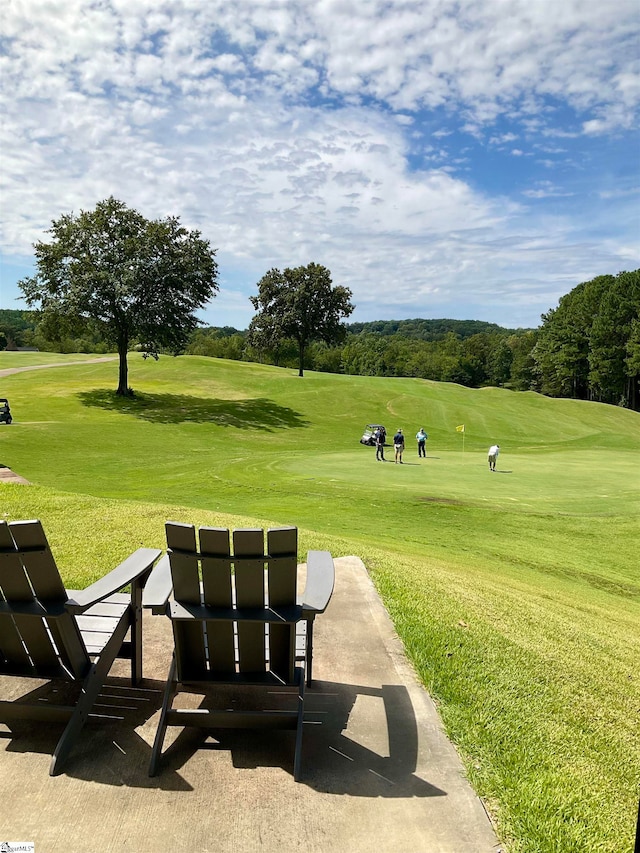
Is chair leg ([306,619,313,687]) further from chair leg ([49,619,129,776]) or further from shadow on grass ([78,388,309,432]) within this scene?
shadow on grass ([78,388,309,432])

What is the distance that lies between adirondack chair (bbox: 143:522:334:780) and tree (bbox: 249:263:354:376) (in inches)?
2032

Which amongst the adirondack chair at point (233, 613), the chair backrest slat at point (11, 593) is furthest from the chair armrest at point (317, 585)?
the chair backrest slat at point (11, 593)

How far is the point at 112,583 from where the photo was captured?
145 inches

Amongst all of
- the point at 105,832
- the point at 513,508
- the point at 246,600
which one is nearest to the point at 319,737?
the point at 246,600

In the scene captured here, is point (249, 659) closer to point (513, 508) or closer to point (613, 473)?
point (513, 508)

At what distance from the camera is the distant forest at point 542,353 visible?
70250mm

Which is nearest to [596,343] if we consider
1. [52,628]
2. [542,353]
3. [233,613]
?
[542,353]

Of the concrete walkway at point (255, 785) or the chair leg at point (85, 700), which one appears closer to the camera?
the concrete walkway at point (255, 785)

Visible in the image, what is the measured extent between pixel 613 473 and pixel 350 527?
15.6m

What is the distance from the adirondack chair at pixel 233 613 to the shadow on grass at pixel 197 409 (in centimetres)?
3146

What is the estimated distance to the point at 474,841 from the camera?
9.46 feet

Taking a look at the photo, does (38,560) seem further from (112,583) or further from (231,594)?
(231,594)

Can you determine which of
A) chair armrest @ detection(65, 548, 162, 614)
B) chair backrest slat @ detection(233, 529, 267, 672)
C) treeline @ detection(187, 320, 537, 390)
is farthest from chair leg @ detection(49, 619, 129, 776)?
treeline @ detection(187, 320, 537, 390)

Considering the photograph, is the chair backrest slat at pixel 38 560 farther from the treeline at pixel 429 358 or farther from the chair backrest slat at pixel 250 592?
the treeline at pixel 429 358
